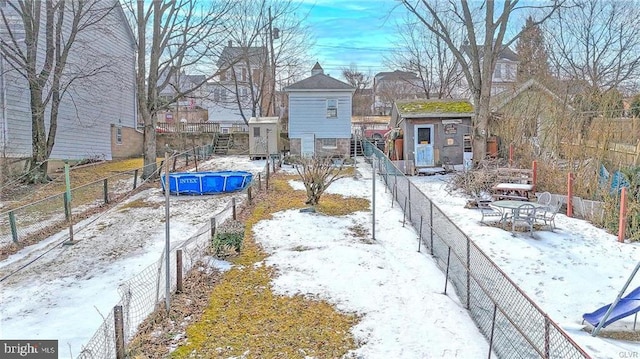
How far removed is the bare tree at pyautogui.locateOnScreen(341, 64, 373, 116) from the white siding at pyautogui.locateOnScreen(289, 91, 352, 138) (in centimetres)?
2781

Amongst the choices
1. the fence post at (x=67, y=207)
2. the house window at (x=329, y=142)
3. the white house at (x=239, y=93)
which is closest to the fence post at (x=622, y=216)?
the fence post at (x=67, y=207)

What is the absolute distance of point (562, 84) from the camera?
2017 cm

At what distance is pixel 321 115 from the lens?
23.7 metres

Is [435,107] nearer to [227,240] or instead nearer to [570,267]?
[570,267]

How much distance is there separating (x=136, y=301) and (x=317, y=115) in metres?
18.4

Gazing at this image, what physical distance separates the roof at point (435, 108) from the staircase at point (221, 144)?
40.3 ft

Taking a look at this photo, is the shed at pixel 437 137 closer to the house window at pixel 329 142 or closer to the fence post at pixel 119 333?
the house window at pixel 329 142

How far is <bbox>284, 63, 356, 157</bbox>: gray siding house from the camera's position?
23.5 m

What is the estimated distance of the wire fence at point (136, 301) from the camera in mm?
4461

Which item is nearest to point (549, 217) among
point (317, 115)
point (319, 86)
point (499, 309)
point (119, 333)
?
point (499, 309)

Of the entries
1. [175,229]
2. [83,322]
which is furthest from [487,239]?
[83,322]

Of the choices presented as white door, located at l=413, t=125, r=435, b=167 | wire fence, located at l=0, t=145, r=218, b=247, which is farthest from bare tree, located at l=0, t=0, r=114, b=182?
white door, located at l=413, t=125, r=435, b=167

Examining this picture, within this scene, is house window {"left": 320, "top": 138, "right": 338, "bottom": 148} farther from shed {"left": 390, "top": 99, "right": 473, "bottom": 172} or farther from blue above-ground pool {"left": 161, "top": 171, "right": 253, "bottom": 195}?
blue above-ground pool {"left": 161, "top": 171, "right": 253, "bottom": 195}

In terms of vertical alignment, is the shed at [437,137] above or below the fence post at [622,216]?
above
